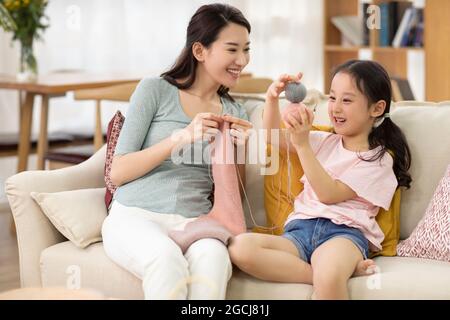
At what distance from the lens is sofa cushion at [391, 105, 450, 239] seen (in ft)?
8.13

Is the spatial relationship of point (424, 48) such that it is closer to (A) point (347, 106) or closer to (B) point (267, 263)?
(A) point (347, 106)

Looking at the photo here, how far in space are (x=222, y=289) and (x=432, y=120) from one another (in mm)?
846

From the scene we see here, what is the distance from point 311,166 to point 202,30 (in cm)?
54

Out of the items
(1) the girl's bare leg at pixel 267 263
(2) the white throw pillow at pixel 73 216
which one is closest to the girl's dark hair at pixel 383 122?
(1) the girl's bare leg at pixel 267 263

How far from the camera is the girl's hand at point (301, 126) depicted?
2275 mm

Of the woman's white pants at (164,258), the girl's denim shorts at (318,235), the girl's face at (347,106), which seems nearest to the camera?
the woman's white pants at (164,258)

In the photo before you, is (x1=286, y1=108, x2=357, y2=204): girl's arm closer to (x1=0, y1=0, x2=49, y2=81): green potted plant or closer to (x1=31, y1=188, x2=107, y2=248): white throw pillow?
(x1=31, y1=188, x2=107, y2=248): white throw pillow

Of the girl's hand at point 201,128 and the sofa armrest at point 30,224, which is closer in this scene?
the girl's hand at point 201,128

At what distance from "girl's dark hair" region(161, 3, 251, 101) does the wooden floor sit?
3.94 ft

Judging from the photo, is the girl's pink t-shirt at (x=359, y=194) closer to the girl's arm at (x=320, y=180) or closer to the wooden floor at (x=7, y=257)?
the girl's arm at (x=320, y=180)

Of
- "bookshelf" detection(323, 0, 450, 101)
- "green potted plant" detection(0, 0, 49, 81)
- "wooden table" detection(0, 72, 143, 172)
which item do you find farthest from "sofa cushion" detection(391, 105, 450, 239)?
"green potted plant" detection(0, 0, 49, 81)

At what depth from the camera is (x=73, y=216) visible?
2490 mm

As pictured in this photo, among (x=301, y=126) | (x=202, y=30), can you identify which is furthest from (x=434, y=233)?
(x=202, y=30)


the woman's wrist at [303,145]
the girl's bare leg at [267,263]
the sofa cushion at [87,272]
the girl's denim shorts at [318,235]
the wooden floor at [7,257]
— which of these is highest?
the woman's wrist at [303,145]
